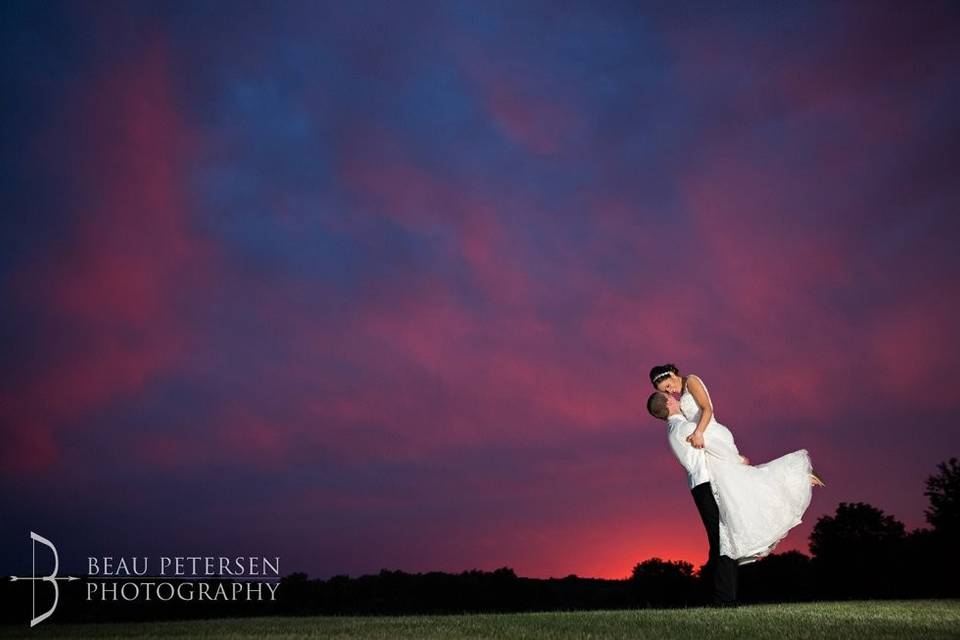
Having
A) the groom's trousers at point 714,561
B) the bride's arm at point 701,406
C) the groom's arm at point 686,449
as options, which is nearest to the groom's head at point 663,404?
the groom's arm at point 686,449

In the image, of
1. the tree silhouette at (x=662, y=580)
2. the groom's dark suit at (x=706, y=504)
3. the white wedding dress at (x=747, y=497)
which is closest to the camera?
the groom's dark suit at (x=706, y=504)

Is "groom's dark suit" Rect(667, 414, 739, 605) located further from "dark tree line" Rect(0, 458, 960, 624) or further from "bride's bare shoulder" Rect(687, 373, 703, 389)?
"dark tree line" Rect(0, 458, 960, 624)

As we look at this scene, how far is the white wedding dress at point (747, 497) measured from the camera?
1258 cm

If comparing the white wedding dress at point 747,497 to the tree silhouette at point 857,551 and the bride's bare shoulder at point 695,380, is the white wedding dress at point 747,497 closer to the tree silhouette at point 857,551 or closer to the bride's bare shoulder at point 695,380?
the bride's bare shoulder at point 695,380

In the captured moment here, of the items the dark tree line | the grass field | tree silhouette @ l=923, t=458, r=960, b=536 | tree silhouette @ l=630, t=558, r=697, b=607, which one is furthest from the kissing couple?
tree silhouette @ l=630, t=558, r=697, b=607

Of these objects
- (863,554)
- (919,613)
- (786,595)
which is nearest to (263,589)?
(919,613)

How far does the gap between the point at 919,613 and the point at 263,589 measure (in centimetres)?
1612

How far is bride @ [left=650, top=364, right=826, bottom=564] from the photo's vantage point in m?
12.5

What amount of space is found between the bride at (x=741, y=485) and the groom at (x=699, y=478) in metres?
0.09

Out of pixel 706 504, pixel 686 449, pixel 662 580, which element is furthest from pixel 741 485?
pixel 662 580

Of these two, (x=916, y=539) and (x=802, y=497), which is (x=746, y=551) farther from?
(x=916, y=539)

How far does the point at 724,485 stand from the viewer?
502 inches

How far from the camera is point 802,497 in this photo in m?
13.1

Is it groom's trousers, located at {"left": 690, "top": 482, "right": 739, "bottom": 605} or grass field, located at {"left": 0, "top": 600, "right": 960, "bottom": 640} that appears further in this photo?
groom's trousers, located at {"left": 690, "top": 482, "right": 739, "bottom": 605}
